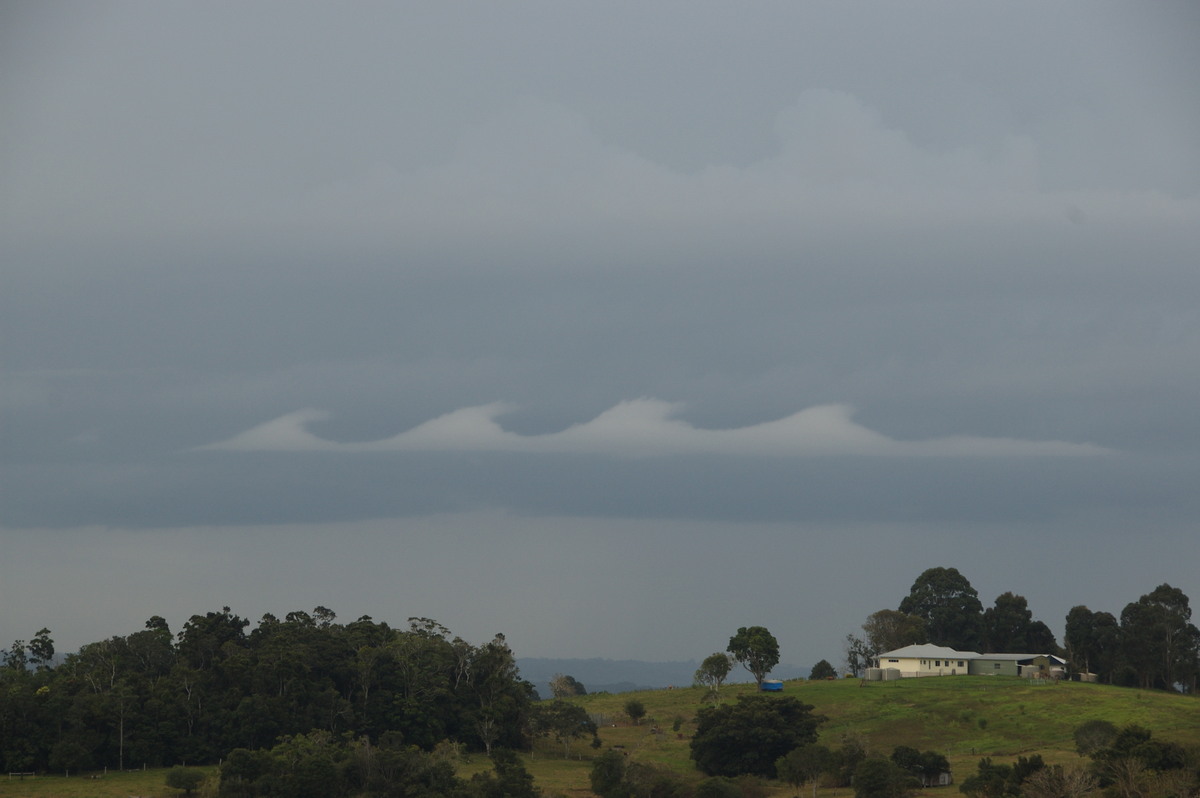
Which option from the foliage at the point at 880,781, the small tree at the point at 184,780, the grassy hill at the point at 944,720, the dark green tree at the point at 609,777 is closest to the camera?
the foliage at the point at 880,781

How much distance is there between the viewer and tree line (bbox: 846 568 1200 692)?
144125 millimetres

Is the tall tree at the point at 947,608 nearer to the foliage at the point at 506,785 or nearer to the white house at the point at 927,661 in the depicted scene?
the white house at the point at 927,661

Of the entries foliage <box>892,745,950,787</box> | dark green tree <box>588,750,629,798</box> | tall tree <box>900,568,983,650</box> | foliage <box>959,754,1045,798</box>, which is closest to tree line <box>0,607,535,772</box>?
dark green tree <box>588,750,629,798</box>

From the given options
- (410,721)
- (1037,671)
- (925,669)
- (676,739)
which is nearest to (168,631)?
(410,721)

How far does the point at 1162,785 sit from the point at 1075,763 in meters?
14.3

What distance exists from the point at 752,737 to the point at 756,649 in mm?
38840

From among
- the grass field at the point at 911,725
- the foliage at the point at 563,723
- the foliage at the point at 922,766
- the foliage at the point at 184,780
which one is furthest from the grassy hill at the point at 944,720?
the foliage at the point at 184,780

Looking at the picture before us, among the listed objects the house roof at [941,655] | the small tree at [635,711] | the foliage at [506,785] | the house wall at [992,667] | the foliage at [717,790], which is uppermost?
the house roof at [941,655]

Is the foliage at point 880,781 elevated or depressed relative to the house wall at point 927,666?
depressed

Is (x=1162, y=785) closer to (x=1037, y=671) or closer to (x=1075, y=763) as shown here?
(x=1075, y=763)

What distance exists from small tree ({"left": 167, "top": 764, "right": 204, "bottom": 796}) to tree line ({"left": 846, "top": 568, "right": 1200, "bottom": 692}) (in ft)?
314

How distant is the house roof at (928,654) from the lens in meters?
147

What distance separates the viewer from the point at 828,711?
406 ft

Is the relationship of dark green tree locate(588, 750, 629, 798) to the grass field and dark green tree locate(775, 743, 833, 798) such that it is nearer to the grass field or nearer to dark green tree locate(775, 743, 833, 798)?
the grass field
